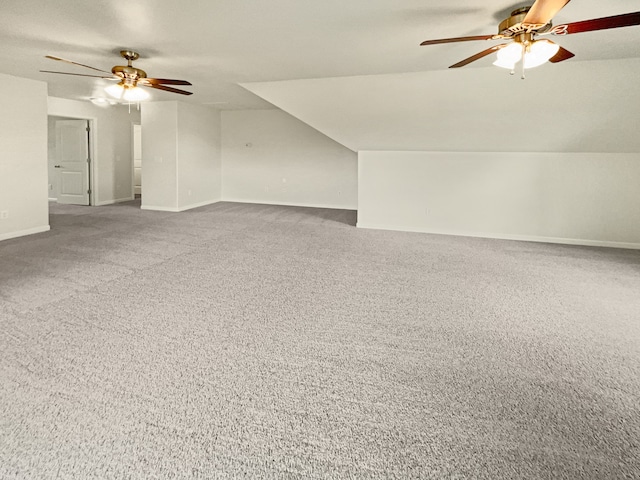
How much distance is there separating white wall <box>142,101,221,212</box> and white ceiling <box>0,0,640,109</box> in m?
2.90

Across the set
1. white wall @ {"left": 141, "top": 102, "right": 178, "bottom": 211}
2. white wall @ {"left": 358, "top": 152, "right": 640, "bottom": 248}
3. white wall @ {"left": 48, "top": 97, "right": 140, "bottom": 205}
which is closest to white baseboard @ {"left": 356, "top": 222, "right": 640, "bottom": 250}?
white wall @ {"left": 358, "top": 152, "right": 640, "bottom": 248}

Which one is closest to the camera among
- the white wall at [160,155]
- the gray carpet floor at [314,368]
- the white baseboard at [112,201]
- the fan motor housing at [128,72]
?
the gray carpet floor at [314,368]

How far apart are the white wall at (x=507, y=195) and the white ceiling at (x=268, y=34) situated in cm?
179

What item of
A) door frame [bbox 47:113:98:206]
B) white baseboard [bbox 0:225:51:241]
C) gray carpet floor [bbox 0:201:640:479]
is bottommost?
gray carpet floor [bbox 0:201:640:479]

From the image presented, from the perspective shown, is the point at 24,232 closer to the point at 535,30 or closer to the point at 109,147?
the point at 109,147

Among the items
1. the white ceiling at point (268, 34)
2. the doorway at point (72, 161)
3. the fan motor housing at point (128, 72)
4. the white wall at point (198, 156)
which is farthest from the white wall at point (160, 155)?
the fan motor housing at point (128, 72)

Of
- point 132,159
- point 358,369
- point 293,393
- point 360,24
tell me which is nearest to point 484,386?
point 358,369

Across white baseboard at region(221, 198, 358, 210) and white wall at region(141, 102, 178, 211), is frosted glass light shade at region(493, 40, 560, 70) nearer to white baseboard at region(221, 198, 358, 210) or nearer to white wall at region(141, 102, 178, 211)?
white baseboard at region(221, 198, 358, 210)

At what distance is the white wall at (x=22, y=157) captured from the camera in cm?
564

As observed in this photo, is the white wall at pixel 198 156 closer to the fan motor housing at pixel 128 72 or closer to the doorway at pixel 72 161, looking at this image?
the doorway at pixel 72 161

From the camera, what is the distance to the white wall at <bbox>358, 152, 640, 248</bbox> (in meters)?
5.90

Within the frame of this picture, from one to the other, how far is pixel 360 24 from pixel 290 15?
0.60 m

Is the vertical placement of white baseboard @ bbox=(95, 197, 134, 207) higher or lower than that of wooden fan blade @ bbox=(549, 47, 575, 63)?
lower

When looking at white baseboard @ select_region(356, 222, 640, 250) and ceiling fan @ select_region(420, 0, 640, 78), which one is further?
white baseboard @ select_region(356, 222, 640, 250)
